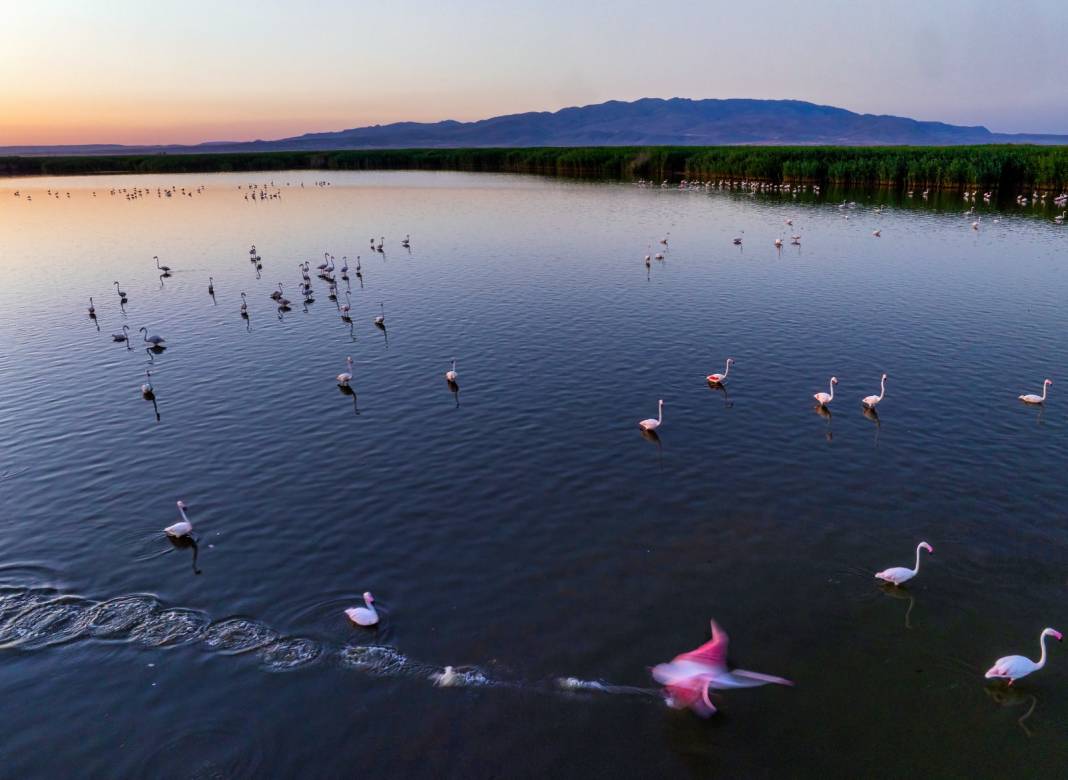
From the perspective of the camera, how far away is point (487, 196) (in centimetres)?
9581

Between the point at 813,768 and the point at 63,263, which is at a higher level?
the point at 63,263

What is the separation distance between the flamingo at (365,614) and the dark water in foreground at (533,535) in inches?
14.7

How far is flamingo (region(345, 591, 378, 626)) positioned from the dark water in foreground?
0.37 metres

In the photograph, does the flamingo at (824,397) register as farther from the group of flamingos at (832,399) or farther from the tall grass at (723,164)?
the tall grass at (723,164)

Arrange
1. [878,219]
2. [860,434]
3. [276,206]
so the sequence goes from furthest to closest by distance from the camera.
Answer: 1. [276,206]
2. [878,219]
3. [860,434]

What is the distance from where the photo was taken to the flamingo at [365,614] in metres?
14.7

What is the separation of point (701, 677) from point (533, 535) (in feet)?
19.9

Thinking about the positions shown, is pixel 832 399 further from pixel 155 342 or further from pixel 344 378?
pixel 155 342

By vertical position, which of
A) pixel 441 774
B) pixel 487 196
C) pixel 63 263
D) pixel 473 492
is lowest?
pixel 441 774

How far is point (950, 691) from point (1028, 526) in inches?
276

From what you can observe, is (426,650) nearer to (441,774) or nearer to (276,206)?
(441,774)

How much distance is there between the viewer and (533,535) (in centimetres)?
1808

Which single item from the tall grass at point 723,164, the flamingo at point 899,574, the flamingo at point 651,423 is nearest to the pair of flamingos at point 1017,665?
the flamingo at point 899,574

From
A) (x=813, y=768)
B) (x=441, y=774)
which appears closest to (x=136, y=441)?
(x=441, y=774)
